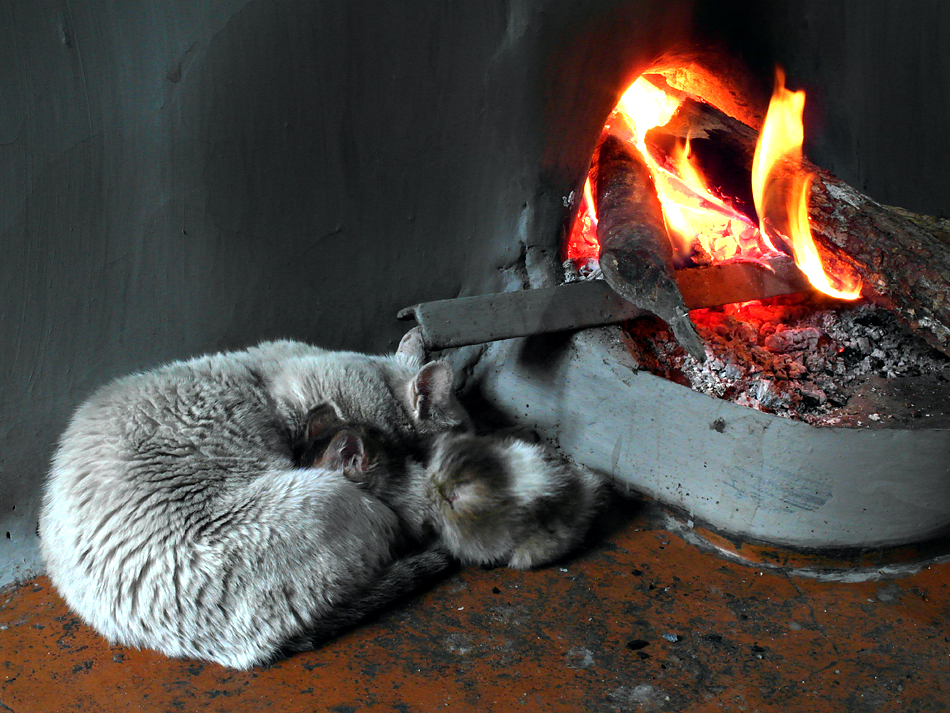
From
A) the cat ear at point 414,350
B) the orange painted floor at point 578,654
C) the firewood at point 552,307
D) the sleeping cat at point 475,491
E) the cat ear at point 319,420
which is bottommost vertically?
the orange painted floor at point 578,654

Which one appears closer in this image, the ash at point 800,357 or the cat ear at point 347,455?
the cat ear at point 347,455

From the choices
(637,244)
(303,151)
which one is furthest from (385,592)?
(303,151)

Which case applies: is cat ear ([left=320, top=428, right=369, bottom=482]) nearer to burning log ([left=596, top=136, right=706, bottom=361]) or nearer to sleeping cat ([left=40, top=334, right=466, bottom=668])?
sleeping cat ([left=40, top=334, right=466, bottom=668])

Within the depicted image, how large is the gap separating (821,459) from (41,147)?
10.7 feet

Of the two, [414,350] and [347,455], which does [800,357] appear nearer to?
[414,350]

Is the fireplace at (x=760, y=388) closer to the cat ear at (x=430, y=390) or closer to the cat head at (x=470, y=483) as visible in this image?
the cat ear at (x=430, y=390)

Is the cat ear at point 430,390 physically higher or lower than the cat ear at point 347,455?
higher

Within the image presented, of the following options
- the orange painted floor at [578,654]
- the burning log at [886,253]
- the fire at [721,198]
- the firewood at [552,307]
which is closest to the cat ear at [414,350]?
the firewood at [552,307]

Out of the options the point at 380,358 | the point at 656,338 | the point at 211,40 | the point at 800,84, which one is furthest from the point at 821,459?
the point at 211,40

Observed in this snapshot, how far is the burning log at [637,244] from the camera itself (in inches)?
123

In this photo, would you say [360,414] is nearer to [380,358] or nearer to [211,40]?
Result: [380,358]

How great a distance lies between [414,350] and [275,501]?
1191 mm

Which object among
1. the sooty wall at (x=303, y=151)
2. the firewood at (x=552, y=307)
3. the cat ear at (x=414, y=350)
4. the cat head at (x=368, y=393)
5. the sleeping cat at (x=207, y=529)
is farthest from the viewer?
the cat ear at (x=414, y=350)

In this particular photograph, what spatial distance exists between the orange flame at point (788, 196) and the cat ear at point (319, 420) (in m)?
2.22
